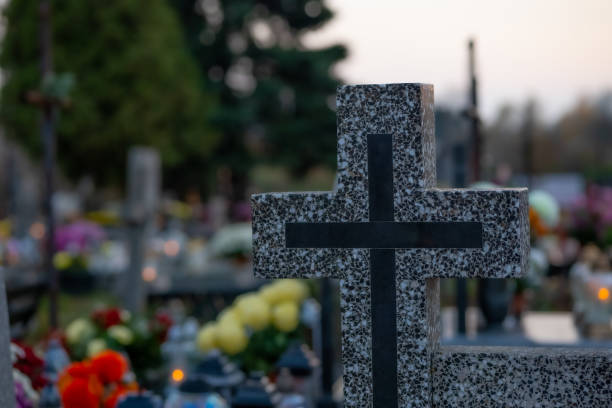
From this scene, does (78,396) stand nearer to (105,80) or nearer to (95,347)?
(95,347)

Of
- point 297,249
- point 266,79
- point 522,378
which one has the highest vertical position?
point 266,79

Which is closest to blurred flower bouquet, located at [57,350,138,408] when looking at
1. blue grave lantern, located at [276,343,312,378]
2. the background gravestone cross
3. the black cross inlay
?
blue grave lantern, located at [276,343,312,378]

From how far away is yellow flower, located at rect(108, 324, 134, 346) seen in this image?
5.70 m

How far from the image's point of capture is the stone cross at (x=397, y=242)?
265 centimetres

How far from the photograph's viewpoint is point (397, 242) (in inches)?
108

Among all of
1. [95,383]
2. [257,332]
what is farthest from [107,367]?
[257,332]

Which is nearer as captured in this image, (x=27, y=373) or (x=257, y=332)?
(x=27, y=373)

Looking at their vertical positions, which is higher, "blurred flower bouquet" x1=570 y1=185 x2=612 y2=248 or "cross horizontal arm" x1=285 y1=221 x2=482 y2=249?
"cross horizontal arm" x1=285 y1=221 x2=482 y2=249

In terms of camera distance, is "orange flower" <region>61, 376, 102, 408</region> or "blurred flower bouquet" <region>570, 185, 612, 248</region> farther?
"blurred flower bouquet" <region>570, 185, 612, 248</region>

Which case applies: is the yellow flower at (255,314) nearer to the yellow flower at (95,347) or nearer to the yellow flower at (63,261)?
the yellow flower at (95,347)

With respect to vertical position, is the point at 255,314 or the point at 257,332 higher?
the point at 255,314

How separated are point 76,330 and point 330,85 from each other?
22.6m

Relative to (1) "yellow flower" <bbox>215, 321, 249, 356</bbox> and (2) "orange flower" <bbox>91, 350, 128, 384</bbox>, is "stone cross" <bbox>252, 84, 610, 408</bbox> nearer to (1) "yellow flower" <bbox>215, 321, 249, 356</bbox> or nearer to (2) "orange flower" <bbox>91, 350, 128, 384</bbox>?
(2) "orange flower" <bbox>91, 350, 128, 384</bbox>

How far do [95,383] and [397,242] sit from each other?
1986 mm
